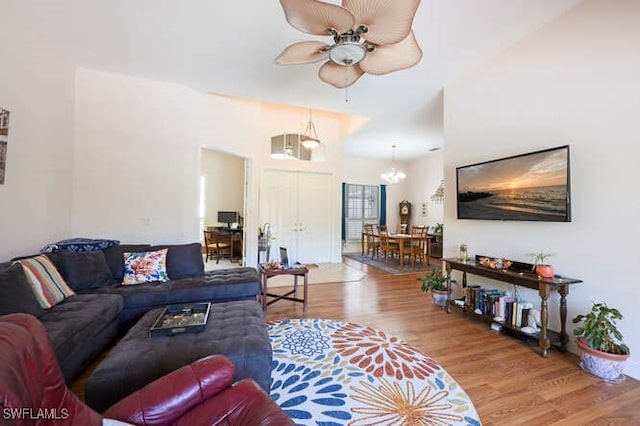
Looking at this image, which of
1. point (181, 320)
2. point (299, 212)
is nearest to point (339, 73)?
point (181, 320)

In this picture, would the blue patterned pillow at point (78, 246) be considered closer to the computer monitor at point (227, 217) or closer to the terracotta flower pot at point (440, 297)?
the computer monitor at point (227, 217)

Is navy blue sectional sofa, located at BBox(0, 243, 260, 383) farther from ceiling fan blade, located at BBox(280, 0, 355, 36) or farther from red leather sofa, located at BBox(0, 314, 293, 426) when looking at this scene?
ceiling fan blade, located at BBox(280, 0, 355, 36)

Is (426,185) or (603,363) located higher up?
(426,185)

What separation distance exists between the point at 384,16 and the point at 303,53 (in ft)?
2.39

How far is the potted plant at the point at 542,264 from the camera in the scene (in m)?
2.61

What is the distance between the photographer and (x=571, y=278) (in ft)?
8.66

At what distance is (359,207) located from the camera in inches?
366

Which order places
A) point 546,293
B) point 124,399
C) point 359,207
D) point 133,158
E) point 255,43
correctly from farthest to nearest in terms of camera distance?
point 359,207, point 133,158, point 255,43, point 546,293, point 124,399

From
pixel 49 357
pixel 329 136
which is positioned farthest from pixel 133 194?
pixel 329 136

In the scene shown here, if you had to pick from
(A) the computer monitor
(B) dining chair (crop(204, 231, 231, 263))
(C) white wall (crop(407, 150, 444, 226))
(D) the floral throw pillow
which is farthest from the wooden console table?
(A) the computer monitor

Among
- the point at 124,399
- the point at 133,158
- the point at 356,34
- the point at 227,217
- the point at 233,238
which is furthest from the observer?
the point at 227,217

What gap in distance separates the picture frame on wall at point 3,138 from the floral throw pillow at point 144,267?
→ 129 cm

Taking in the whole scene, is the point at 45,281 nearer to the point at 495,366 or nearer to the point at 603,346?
the point at 495,366

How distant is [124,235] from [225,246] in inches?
130
